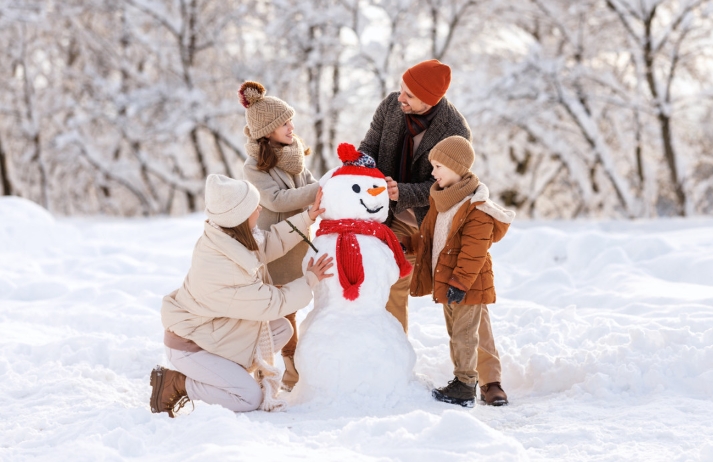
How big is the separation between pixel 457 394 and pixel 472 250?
0.77 m

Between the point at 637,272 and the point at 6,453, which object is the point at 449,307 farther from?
the point at 637,272

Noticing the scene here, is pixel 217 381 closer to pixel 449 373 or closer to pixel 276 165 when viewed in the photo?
pixel 276 165

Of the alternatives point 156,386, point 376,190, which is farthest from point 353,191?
point 156,386

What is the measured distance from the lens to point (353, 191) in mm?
3418

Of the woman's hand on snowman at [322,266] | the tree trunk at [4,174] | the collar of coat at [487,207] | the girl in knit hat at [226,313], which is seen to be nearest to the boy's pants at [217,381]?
the girl in knit hat at [226,313]

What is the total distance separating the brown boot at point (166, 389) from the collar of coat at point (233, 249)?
685 millimetres

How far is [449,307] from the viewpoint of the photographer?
3.56 metres

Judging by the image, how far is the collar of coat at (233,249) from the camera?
10.3ft

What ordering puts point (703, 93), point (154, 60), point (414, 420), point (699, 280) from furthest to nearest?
point (154, 60) → point (703, 93) → point (699, 280) → point (414, 420)

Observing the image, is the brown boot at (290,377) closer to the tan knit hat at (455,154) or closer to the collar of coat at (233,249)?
the collar of coat at (233,249)

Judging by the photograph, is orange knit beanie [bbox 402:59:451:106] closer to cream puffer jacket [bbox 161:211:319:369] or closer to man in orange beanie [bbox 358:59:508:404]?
man in orange beanie [bbox 358:59:508:404]

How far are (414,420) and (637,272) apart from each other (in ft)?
12.7

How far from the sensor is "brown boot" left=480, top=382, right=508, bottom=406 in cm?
344

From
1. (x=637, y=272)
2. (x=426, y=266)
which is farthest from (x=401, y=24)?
(x=426, y=266)
